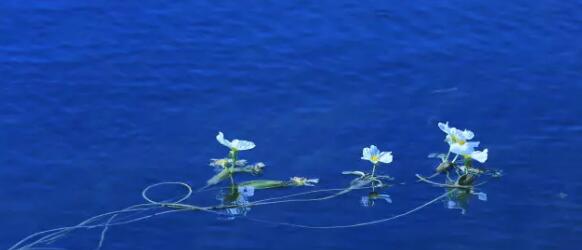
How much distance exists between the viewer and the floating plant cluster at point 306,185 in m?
7.66

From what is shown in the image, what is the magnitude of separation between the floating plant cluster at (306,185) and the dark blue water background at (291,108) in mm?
69

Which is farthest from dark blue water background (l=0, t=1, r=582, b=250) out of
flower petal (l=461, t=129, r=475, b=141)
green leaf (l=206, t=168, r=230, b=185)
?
flower petal (l=461, t=129, r=475, b=141)

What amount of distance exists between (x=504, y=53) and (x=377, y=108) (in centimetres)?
146

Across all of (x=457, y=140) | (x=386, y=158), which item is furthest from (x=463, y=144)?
(x=386, y=158)

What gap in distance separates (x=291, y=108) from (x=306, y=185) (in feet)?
3.54

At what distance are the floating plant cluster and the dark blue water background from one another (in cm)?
7

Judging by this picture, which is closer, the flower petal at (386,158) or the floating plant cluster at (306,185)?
the floating plant cluster at (306,185)

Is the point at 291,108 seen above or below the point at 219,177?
above

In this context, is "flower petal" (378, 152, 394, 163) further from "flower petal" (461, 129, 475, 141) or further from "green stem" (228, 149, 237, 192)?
"green stem" (228, 149, 237, 192)

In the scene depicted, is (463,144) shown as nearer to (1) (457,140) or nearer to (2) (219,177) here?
(1) (457,140)

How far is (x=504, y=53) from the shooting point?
32.3 ft

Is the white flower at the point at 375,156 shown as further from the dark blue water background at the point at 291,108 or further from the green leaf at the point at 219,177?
the green leaf at the point at 219,177

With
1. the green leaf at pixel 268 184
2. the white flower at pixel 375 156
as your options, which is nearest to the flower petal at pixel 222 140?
the green leaf at pixel 268 184

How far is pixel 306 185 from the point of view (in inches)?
313
